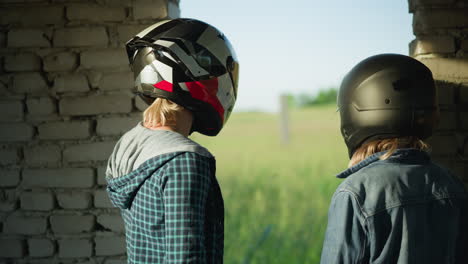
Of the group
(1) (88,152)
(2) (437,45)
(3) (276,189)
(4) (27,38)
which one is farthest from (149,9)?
(3) (276,189)

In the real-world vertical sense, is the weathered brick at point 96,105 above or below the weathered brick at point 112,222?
above

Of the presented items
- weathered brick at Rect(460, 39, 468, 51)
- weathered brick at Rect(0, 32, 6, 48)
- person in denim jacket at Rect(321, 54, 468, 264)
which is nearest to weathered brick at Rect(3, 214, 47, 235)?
weathered brick at Rect(0, 32, 6, 48)

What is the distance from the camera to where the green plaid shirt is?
1.11m

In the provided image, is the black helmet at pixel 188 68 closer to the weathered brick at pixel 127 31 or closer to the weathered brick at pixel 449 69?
the weathered brick at pixel 127 31

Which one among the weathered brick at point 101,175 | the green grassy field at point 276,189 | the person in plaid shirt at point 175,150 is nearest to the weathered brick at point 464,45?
the green grassy field at point 276,189

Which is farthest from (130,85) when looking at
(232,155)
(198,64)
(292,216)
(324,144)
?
(324,144)

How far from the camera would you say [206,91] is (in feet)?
4.77

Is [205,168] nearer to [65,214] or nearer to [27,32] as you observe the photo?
[65,214]

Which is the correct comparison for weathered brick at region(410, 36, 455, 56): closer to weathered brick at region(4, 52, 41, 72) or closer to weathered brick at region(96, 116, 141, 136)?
weathered brick at region(96, 116, 141, 136)

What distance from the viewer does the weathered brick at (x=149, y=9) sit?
2.08m

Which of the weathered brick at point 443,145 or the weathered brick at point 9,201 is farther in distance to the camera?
the weathered brick at point 9,201

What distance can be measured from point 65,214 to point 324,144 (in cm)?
352

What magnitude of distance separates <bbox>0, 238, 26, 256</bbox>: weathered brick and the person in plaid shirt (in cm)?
113

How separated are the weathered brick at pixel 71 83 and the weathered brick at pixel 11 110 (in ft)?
0.74
